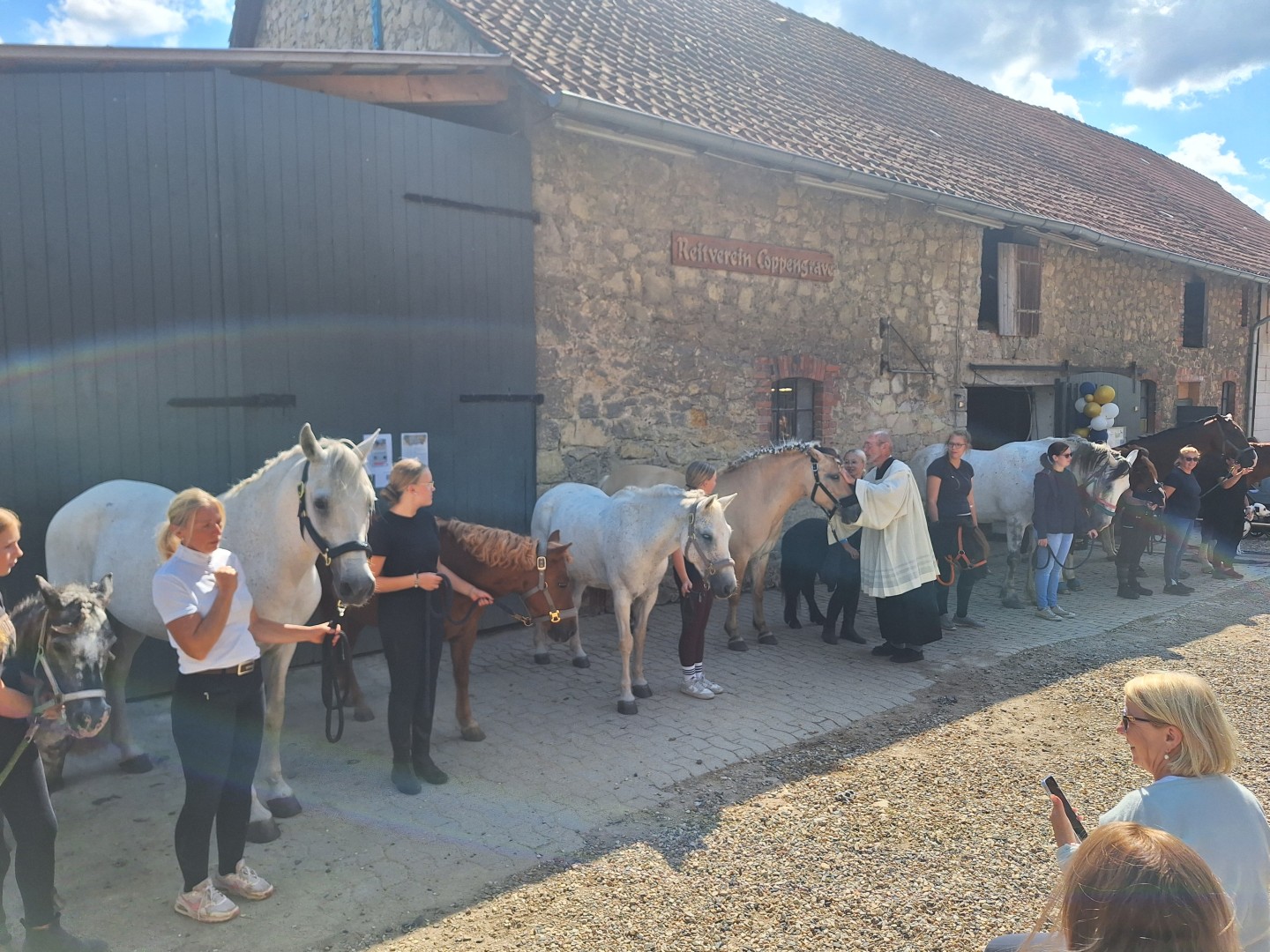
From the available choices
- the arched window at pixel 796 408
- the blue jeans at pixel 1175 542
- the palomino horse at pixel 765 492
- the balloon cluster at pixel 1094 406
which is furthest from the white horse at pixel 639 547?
the balloon cluster at pixel 1094 406

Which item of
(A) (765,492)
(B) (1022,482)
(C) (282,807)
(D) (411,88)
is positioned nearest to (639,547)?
(A) (765,492)

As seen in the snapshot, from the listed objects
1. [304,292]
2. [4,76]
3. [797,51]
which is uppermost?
[797,51]

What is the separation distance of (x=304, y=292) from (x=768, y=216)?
538 cm

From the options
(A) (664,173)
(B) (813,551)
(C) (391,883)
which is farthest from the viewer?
(A) (664,173)

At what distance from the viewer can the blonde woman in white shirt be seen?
118 inches

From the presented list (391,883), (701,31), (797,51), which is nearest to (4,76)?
(391,883)

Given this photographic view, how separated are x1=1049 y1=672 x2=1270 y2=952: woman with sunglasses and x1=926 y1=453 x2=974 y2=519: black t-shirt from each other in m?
5.82

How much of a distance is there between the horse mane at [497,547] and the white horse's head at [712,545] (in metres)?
1.07

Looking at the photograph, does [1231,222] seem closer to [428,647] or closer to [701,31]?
[701,31]

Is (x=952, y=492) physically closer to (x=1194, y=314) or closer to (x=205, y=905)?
(x=205, y=905)

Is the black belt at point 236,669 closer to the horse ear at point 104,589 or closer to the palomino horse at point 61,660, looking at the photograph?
the palomino horse at point 61,660

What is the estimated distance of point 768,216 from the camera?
955cm

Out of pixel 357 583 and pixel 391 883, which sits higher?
pixel 357 583

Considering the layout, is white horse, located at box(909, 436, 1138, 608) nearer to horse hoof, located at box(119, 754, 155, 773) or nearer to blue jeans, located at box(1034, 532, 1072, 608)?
blue jeans, located at box(1034, 532, 1072, 608)
